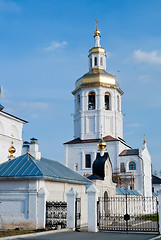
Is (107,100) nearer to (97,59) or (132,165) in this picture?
(97,59)

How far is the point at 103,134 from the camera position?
34812 millimetres

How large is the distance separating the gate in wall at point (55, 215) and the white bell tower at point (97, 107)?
2118 cm

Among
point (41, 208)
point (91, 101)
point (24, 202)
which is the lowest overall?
point (41, 208)

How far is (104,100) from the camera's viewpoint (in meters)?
35.7

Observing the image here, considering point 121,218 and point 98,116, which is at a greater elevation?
point 98,116

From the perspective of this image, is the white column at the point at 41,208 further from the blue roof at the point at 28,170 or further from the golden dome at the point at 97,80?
the golden dome at the point at 97,80

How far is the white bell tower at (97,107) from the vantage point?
35.2 m

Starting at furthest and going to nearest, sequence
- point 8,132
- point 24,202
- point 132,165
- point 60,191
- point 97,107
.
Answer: point 97,107 → point 132,165 → point 8,132 → point 60,191 → point 24,202

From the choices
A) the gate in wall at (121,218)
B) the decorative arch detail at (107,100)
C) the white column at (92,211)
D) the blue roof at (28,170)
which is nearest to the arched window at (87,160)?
the decorative arch detail at (107,100)

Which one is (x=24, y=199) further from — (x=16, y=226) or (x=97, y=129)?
(x=97, y=129)

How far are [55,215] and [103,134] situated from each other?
2177 centimetres

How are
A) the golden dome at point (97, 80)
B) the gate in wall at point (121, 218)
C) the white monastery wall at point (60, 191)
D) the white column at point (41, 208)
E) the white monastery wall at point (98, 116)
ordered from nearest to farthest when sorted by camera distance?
the white column at point (41, 208) → the gate in wall at point (121, 218) → the white monastery wall at point (60, 191) → the white monastery wall at point (98, 116) → the golden dome at point (97, 80)

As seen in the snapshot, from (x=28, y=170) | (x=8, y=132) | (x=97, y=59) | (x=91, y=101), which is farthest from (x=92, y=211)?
(x=97, y=59)

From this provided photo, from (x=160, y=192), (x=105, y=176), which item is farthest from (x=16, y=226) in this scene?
(x=105, y=176)
